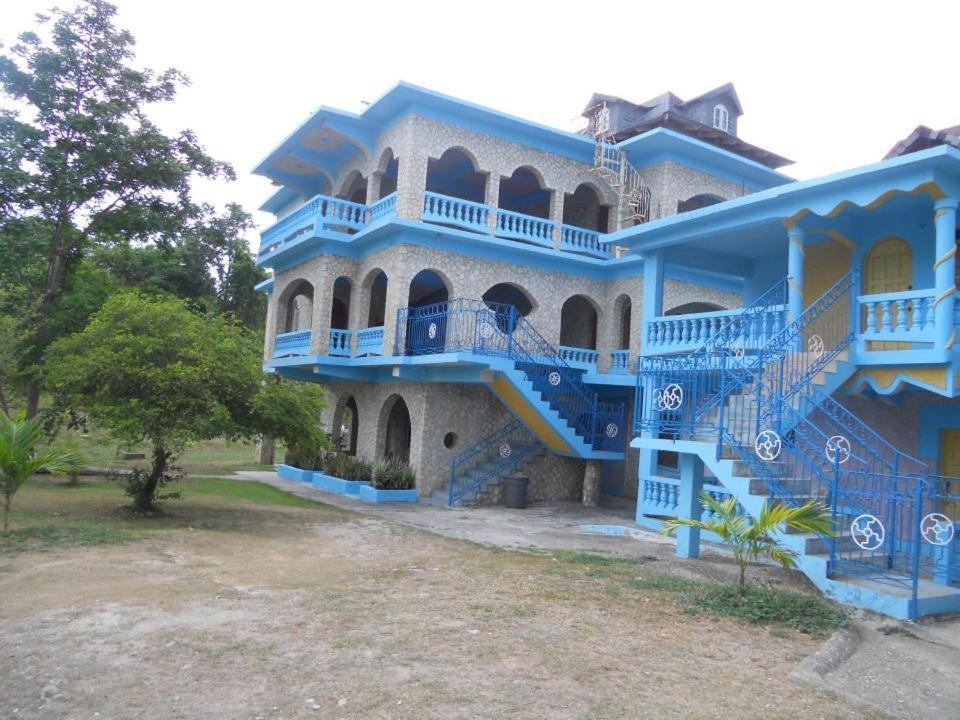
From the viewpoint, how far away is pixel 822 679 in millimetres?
6195

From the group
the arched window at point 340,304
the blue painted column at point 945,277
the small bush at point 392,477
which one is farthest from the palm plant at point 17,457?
the arched window at point 340,304

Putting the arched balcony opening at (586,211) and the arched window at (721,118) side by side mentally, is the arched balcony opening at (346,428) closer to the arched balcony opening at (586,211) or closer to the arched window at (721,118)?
the arched balcony opening at (586,211)

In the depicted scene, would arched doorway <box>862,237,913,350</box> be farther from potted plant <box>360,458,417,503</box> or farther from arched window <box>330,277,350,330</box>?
arched window <box>330,277,350,330</box>

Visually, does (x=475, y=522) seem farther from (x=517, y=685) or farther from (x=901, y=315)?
(x=517, y=685)

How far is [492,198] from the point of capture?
19703 millimetres

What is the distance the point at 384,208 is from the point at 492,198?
2.82 meters

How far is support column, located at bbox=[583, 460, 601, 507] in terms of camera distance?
61.0 feet

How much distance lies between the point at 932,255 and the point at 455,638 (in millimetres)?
9976

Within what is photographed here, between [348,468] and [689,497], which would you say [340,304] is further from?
[689,497]

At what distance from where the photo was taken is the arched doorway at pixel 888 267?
12.5 metres

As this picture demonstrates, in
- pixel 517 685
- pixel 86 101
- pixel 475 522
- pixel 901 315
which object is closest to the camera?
pixel 517 685

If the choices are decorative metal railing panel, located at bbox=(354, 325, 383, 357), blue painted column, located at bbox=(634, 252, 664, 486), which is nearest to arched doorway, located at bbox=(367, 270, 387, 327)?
decorative metal railing panel, located at bbox=(354, 325, 383, 357)

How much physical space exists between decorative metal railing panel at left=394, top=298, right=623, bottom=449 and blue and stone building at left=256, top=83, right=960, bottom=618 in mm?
95

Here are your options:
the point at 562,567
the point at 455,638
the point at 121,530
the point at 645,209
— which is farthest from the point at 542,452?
the point at 455,638
